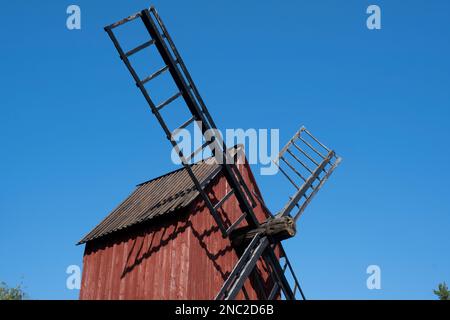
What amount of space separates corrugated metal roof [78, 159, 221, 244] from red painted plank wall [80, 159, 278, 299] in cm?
28

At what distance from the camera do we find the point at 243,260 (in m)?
14.4

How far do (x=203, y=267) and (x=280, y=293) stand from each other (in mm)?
3609

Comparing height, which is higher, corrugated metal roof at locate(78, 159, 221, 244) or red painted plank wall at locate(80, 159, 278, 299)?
corrugated metal roof at locate(78, 159, 221, 244)

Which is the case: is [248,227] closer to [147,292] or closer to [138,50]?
[147,292]

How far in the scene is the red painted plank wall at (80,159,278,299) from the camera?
14578 mm

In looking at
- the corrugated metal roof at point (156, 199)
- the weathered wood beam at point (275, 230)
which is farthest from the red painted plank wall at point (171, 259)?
the weathered wood beam at point (275, 230)

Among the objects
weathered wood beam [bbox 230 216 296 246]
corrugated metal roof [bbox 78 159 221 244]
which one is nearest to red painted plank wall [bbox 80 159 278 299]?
corrugated metal roof [bbox 78 159 221 244]

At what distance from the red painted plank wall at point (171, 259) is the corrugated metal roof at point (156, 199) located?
28 cm

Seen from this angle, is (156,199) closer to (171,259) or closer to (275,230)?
(171,259)

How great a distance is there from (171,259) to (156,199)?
322cm

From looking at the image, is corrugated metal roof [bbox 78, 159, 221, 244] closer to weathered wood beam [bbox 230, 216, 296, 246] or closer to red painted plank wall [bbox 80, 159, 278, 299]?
red painted plank wall [bbox 80, 159, 278, 299]

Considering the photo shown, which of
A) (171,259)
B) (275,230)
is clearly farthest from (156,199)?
(275,230)

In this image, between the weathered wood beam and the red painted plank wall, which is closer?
the red painted plank wall
